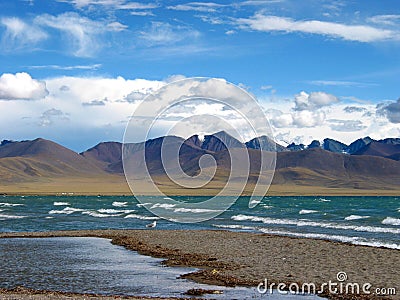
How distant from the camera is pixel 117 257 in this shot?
33.4 metres

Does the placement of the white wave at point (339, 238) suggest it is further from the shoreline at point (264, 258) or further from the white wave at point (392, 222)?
the white wave at point (392, 222)

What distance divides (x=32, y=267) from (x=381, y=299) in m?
17.3

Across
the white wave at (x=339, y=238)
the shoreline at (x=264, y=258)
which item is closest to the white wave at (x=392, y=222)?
the white wave at (x=339, y=238)

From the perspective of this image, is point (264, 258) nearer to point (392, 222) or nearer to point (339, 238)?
point (339, 238)

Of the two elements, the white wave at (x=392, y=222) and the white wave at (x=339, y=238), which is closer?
the white wave at (x=339, y=238)

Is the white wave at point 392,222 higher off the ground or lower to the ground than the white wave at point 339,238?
higher

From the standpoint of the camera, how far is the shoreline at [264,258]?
25.2 meters

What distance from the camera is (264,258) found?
1255 inches

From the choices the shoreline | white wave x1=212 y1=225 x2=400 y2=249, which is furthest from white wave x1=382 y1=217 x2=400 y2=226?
the shoreline

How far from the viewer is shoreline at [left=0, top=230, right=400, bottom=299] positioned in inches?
991

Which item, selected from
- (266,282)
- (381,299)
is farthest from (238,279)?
(381,299)

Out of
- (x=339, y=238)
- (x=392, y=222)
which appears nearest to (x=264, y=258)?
(x=339, y=238)

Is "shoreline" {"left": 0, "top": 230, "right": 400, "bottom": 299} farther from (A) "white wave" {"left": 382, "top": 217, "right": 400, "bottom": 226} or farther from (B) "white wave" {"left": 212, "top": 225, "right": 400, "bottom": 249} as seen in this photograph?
(A) "white wave" {"left": 382, "top": 217, "right": 400, "bottom": 226}

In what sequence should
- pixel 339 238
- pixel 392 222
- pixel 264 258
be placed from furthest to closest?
pixel 392 222 → pixel 339 238 → pixel 264 258
